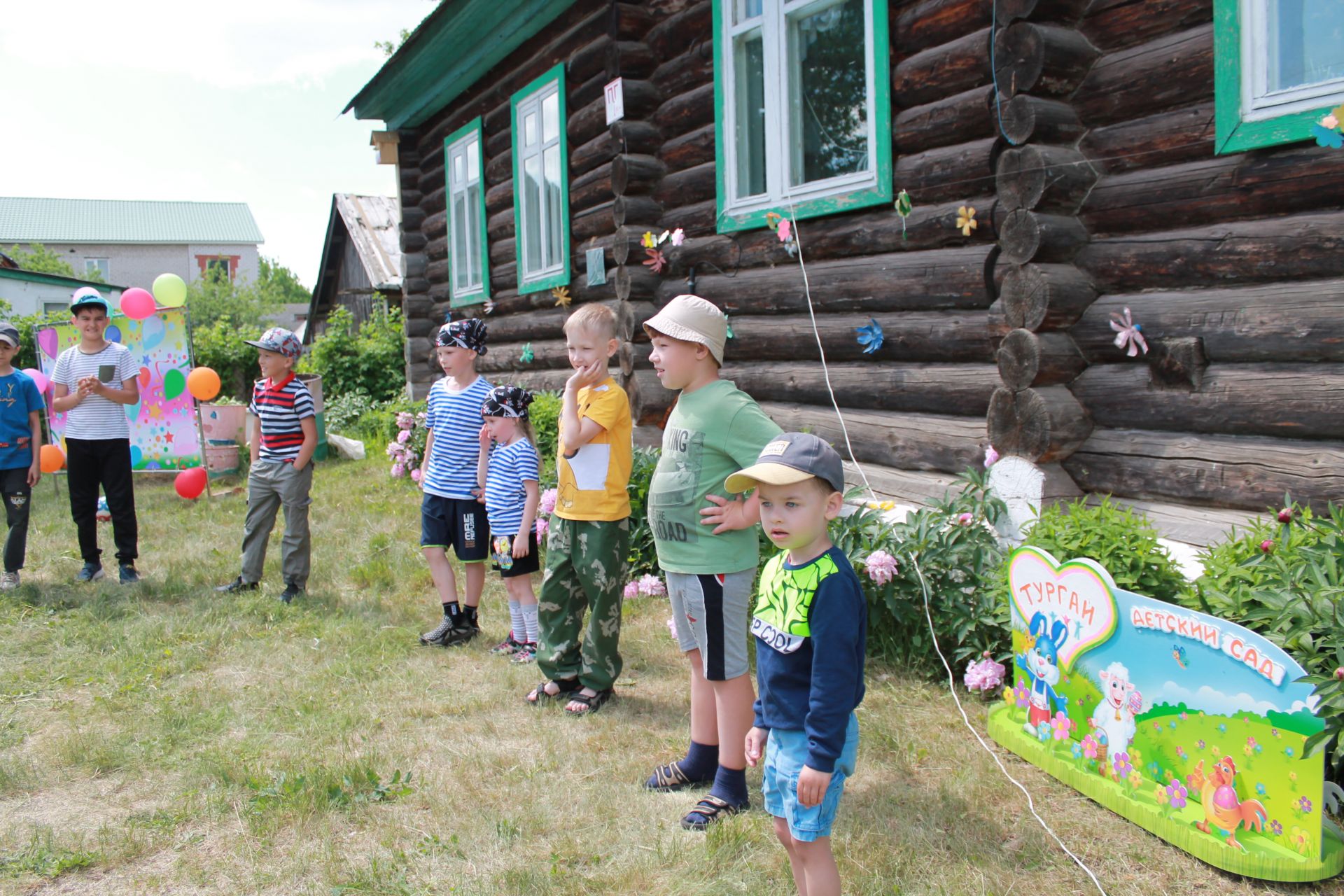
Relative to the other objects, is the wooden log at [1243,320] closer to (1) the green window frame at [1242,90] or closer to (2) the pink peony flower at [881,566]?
(1) the green window frame at [1242,90]

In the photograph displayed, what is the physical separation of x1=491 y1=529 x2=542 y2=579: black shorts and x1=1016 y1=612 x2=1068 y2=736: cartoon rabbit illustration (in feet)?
7.24

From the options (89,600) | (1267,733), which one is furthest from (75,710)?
Answer: (1267,733)

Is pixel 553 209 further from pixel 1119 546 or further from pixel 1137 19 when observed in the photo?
pixel 1119 546

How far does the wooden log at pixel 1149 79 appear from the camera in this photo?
145 inches

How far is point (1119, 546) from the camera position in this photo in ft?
11.1

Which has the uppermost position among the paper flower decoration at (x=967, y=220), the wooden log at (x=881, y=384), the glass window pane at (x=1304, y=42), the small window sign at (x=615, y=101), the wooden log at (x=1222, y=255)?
the small window sign at (x=615, y=101)

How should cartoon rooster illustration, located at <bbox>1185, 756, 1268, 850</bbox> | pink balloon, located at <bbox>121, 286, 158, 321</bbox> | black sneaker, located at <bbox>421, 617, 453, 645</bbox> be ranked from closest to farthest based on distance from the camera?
cartoon rooster illustration, located at <bbox>1185, 756, 1268, 850</bbox> < black sneaker, located at <bbox>421, 617, 453, 645</bbox> < pink balloon, located at <bbox>121, 286, 158, 321</bbox>

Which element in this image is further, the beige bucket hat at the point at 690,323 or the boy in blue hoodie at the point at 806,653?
the beige bucket hat at the point at 690,323

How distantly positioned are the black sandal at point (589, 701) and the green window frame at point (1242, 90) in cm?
317

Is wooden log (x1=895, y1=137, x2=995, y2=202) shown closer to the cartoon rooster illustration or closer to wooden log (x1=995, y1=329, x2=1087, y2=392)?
wooden log (x1=995, y1=329, x2=1087, y2=392)

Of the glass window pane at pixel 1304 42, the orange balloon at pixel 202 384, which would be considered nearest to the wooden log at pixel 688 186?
the glass window pane at pixel 1304 42

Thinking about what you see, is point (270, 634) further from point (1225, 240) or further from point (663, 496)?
point (1225, 240)

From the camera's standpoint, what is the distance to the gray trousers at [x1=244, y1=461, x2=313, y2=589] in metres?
5.73

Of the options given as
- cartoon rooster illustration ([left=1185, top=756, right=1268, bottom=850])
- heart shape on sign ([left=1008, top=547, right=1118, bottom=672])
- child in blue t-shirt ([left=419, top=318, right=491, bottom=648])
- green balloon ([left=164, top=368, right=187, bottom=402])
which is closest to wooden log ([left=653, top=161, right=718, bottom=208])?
child in blue t-shirt ([left=419, top=318, right=491, bottom=648])
